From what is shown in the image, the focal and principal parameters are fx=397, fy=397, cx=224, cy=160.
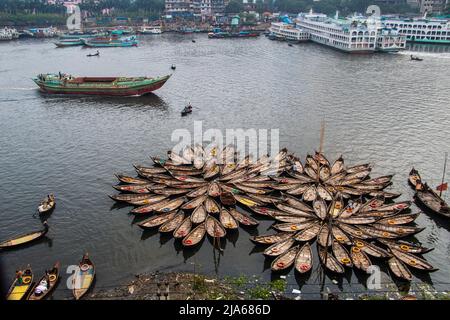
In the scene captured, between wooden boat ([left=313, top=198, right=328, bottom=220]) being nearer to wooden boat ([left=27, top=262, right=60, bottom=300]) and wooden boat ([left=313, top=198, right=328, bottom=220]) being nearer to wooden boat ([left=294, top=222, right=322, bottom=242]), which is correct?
wooden boat ([left=294, top=222, right=322, bottom=242])

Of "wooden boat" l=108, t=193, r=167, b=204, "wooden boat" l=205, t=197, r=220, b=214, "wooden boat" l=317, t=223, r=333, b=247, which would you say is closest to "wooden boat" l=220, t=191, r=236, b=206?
"wooden boat" l=205, t=197, r=220, b=214

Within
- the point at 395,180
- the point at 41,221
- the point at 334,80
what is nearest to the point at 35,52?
the point at 334,80

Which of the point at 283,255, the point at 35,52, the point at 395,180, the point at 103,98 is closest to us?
the point at 283,255

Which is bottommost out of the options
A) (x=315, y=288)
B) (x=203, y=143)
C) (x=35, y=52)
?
(x=315, y=288)

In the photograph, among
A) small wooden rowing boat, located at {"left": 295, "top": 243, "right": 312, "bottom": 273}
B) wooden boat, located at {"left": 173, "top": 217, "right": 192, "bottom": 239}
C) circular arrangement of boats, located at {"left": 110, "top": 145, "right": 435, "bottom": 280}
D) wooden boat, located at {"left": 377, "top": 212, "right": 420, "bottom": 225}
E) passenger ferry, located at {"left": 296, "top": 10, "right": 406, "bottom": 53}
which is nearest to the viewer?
small wooden rowing boat, located at {"left": 295, "top": 243, "right": 312, "bottom": 273}
